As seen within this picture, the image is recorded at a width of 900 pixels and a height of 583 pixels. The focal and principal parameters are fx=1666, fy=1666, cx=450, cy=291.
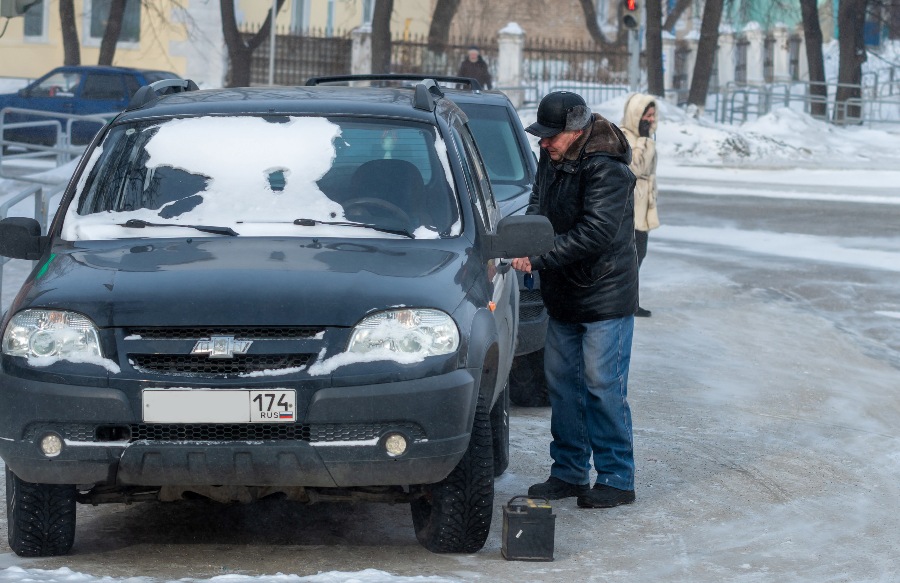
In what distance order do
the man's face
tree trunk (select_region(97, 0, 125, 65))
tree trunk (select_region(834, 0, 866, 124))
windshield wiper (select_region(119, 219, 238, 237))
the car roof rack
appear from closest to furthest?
windshield wiper (select_region(119, 219, 238, 237)) < the man's face < the car roof rack < tree trunk (select_region(97, 0, 125, 65)) < tree trunk (select_region(834, 0, 866, 124))

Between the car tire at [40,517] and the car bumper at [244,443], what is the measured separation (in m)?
0.18

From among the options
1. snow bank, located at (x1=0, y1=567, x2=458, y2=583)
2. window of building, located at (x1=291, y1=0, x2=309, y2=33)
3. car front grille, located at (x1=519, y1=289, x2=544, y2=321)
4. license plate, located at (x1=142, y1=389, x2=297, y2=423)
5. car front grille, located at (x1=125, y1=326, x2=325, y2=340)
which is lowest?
snow bank, located at (x1=0, y1=567, x2=458, y2=583)

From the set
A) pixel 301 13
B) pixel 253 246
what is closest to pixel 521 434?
pixel 253 246

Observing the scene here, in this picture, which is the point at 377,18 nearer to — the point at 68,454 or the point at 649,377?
the point at 649,377

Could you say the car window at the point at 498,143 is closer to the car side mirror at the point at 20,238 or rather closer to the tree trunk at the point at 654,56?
the car side mirror at the point at 20,238

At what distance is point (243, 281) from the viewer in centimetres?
548

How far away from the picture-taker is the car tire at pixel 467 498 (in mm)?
5672

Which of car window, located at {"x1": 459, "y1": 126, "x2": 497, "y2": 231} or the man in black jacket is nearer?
the man in black jacket

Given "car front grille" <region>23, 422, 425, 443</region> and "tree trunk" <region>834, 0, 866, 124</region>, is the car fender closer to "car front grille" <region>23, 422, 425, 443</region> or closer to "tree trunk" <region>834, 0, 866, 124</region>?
"car front grille" <region>23, 422, 425, 443</region>

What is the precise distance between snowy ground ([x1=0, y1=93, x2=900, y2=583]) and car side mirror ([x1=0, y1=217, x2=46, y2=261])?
1.06 m

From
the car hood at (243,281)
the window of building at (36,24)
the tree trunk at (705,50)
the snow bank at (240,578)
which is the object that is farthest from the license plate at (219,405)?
the window of building at (36,24)

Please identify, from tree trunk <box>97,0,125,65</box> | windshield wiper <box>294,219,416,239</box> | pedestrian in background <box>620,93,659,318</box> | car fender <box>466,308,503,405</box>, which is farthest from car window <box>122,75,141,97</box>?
car fender <box>466,308,503,405</box>

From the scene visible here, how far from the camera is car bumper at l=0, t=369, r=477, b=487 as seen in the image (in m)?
5.26

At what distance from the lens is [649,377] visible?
1002 centimetres
